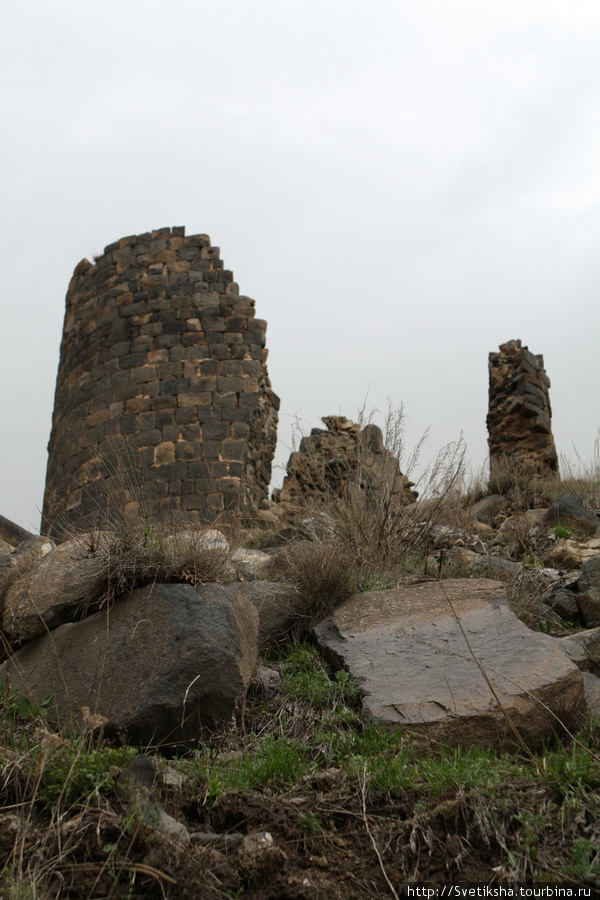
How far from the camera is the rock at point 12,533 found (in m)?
4.13

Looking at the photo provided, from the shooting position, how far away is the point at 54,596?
10.2ft

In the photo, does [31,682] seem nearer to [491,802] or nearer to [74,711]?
[74,711]

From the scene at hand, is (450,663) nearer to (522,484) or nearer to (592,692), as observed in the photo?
(592,692)

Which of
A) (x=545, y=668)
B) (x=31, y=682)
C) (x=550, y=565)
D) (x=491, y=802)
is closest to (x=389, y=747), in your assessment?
(x=491, y=802)

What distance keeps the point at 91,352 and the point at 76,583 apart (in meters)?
6.40

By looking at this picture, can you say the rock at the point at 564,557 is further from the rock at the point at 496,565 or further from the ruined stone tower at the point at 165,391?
the ruined stone tower at the point at 165,391

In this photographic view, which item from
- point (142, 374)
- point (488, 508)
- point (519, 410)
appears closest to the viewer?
point (488, 508)

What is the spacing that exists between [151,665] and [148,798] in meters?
0.68

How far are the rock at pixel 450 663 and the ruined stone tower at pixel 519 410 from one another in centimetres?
→ 596

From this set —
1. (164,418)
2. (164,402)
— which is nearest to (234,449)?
(164,418)

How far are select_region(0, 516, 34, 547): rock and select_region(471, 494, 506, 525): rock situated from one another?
13.4 feet

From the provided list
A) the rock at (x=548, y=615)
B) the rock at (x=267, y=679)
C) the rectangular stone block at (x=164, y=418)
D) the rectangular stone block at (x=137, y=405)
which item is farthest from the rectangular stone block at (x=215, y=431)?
the rock at (x=267, y=679)

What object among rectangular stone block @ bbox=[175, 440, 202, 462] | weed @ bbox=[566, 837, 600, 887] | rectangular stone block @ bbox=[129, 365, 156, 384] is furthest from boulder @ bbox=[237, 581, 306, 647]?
rectangular stone block @ bbox=[129, 365, 156, 384]

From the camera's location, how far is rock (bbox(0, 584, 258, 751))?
267 cm
